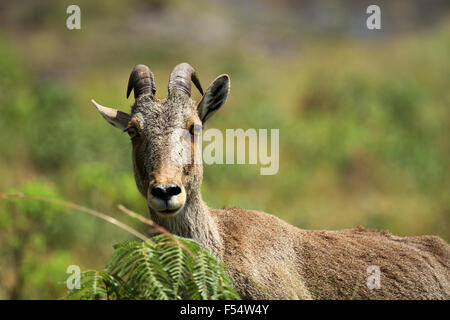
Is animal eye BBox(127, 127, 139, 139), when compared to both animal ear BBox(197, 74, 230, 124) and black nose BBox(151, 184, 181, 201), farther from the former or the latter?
black nose BBox(151, 184, 181, 201)

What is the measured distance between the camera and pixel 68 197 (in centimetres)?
2241

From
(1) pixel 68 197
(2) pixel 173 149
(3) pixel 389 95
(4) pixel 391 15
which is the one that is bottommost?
(1) pixel 68 197

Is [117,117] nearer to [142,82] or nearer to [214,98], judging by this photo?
[142,82]

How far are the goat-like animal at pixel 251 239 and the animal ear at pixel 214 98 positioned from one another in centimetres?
1

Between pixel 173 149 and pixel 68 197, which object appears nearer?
pixel 173 149

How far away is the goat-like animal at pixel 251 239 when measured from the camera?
7.32m

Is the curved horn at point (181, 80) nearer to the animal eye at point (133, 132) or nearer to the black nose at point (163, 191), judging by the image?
the animal eye at point (133, 132)

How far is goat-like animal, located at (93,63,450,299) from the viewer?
7316mm

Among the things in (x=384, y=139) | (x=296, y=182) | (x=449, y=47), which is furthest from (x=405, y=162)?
(x=449, y=47)

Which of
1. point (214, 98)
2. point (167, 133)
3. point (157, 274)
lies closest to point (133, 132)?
point (167, 133)

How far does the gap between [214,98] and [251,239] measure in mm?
2211
